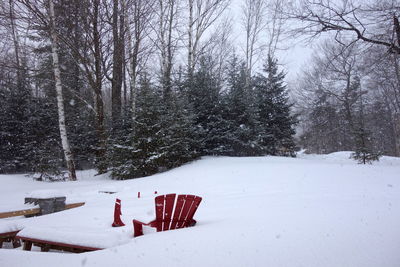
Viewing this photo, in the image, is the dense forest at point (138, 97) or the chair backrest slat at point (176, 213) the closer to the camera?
the chair backrest slat at point (176, 213)

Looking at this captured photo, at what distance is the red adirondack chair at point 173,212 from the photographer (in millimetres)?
3758

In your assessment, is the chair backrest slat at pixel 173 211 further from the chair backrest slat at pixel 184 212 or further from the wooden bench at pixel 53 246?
the wooden bench at pixel 53 246

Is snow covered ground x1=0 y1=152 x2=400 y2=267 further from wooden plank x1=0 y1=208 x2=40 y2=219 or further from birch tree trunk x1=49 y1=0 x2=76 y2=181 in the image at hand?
birch tree trunk x1=49 y1=0 x2=76 y2=181

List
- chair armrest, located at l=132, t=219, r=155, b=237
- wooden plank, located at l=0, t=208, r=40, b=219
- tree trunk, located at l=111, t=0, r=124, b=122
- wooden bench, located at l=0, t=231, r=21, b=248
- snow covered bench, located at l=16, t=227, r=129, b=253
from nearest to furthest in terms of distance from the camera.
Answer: snow covered bench, located at l=16, t=227, r=129, b=253
chair armrest, located at l=132, t=219, r=155, b=237
wooden bench, located at l=0, t=231, r=21, b=248
wooden plank, located at l=0, t=208, r=40, b=219
tree trunk, located at l=111, t=0, r=124, b=122

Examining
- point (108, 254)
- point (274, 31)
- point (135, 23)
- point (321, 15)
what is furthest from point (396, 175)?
point (274, 31)

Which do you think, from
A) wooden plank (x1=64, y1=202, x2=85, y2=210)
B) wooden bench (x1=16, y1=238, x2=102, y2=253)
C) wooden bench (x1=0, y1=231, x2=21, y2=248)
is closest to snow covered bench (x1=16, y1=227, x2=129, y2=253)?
wooden bench (x1=16, y1=238, x2=102, y2=253)

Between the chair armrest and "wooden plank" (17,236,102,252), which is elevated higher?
the chair armrest

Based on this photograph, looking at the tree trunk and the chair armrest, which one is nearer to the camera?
the chair armrest

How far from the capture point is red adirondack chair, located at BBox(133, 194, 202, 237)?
3.76m

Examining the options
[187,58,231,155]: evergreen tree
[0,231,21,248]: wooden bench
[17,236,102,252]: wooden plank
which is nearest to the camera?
[17,236,102,252]: wooden plank

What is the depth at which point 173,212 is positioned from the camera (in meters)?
3.81

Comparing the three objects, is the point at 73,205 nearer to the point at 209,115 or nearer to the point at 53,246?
the point at 53,246

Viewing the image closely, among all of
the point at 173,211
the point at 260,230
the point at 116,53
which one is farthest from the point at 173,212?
the point at 116,53

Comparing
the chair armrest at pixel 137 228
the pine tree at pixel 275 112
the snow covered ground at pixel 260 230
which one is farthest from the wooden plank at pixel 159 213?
the pine tree at pixel 275 112
